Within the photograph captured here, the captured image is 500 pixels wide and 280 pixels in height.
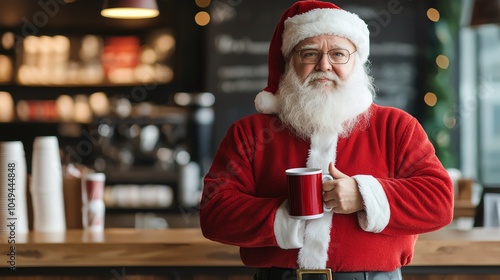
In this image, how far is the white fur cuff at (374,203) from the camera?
204cm

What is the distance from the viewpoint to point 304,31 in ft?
7.37

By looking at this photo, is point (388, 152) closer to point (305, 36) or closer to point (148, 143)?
point (305, 36)

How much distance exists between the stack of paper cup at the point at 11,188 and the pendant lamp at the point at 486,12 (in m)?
2.61

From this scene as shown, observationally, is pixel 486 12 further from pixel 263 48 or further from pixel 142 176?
pixel 142 176

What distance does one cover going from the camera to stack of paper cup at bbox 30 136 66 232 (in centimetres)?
338

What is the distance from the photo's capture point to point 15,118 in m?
7.20

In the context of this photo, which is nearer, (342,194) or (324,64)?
(342,194)

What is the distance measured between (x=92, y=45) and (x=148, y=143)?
1.09 meters

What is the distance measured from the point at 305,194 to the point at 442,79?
480cm

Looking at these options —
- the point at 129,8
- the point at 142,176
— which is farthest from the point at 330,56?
the point at 142,176

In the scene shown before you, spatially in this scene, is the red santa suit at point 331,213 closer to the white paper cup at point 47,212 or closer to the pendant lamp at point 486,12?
the white paper cup at point 47,212

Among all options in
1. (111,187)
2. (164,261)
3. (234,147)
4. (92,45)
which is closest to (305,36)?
(234,147)

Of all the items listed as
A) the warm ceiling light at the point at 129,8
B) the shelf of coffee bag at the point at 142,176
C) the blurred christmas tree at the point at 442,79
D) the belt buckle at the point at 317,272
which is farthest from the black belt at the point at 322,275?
the blurred christmas tree at the point at 442,79

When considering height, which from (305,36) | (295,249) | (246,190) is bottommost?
(295,249)
